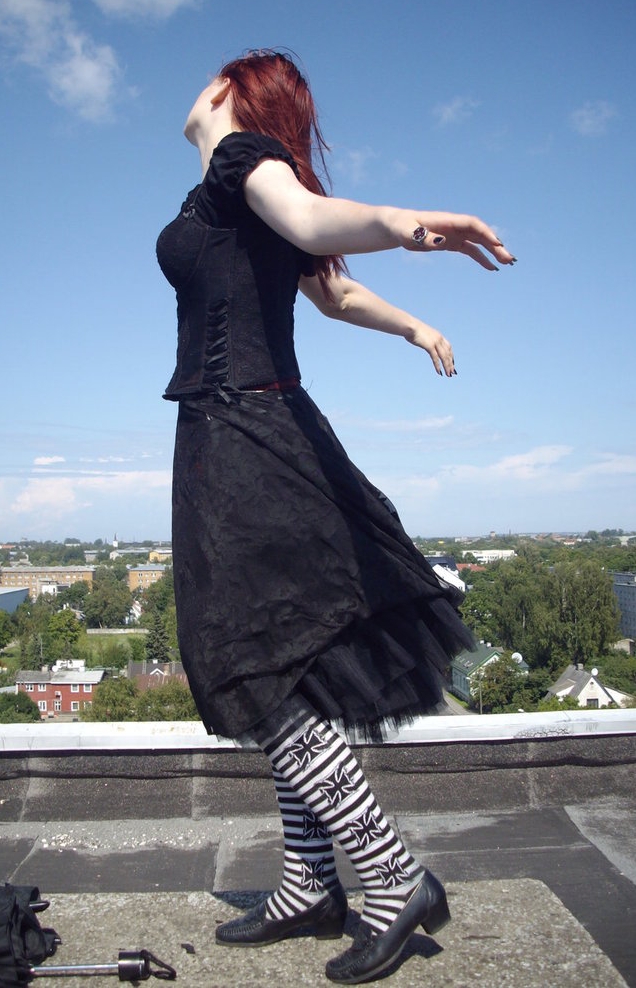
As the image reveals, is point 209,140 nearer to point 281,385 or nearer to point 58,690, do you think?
point 281,385

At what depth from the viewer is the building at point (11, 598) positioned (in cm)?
7188

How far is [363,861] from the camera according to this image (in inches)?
69.8

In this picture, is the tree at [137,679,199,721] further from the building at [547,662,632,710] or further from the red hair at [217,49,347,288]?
the red hair at [217,49,347,288]

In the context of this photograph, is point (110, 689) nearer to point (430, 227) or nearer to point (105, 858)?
point (105, 858)

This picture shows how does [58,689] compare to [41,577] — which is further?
[41,577]

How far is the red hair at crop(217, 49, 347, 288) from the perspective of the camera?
76.3 inches

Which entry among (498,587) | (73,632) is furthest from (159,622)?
(498,587)

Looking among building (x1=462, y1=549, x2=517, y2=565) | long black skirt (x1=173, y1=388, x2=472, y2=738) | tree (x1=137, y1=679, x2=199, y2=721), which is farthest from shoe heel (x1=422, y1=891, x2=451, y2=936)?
building (x1=462, y1=549, x2=517, y2=565)

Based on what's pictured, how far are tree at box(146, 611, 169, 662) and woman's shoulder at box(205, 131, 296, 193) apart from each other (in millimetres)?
41553

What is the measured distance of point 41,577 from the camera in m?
103

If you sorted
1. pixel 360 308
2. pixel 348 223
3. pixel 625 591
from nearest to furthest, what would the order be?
pixel 348 223, pixel 360 308, pixel 625 591

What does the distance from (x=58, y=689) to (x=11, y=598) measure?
133 feet

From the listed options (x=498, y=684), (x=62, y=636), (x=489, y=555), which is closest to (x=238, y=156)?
(x=498, y=684)

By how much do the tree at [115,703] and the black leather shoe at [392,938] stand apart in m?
21.2
